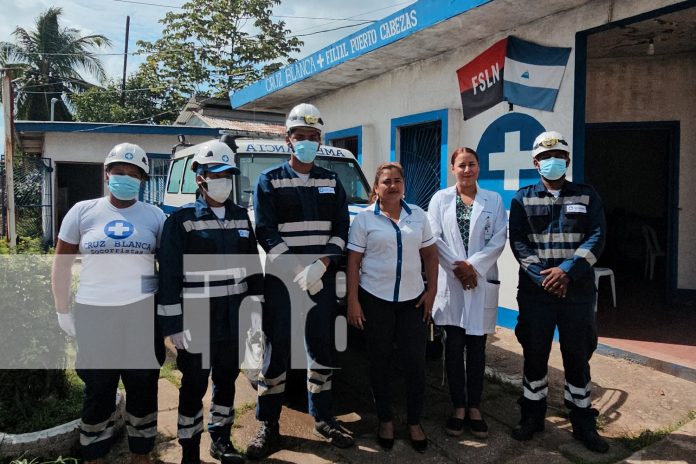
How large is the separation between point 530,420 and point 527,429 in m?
0.07

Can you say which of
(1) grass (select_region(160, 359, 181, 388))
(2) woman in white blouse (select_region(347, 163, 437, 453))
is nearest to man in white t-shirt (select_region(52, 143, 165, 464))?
(2) woman in white blouse (select_region(347, 163, 437, 453))

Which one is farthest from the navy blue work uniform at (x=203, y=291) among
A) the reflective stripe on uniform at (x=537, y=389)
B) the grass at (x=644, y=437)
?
the grass at (x=644, y=437)

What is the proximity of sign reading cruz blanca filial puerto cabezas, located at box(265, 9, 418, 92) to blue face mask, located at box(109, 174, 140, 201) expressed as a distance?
14.1 ft

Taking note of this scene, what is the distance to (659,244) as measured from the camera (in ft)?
27.7

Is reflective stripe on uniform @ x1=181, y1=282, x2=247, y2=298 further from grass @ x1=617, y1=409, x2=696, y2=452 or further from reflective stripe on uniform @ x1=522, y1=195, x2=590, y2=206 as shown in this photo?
grass @ x1=617, y1=409, x2=696, y2=452

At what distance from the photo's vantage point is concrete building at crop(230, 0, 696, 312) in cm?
536

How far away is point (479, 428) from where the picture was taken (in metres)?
3.50

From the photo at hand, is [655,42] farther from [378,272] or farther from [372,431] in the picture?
[372,431]

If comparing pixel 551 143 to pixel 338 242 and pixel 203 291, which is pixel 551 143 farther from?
pixel 203 291

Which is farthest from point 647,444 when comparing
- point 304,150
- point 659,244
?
point 659,244

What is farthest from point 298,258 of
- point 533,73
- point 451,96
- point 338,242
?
point 451,96

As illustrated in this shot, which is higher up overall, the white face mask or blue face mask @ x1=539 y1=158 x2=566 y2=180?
blue face mask @ x1=539 y1=158 x2=566 y2=180

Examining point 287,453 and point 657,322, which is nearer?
point 287,453

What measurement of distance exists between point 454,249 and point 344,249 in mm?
776
